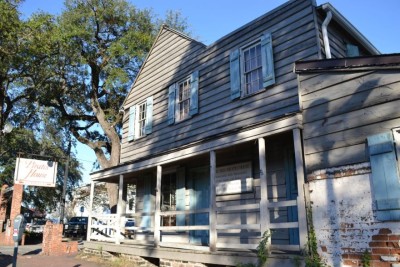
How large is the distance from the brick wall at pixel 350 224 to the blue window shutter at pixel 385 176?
126mm

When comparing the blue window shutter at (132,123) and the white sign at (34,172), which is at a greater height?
the blue window shutter at (132,123)

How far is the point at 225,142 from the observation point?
8.36 m

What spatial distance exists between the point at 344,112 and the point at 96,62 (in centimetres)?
2096

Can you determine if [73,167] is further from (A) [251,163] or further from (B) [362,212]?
(B) [362,212]

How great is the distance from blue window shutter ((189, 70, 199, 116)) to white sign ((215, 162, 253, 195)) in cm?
221

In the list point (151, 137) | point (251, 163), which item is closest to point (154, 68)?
point (151, 137)

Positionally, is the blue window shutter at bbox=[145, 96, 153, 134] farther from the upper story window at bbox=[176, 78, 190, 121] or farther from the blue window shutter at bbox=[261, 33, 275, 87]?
the blue window shutter at bbox=[261, 33, 275, 87]

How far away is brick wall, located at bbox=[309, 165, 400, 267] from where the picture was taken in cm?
519

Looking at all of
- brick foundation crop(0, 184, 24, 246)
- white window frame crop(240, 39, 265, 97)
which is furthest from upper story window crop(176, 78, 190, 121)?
brick foundation crop(0, 184, 24, 246)

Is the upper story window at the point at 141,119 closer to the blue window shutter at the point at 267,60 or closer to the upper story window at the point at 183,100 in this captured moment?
the upper story window at the point at 183,100

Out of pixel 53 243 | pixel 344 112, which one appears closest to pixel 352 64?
pixel 344 112

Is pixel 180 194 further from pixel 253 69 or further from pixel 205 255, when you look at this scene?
pixel 253 69

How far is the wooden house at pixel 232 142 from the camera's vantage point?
298 inches

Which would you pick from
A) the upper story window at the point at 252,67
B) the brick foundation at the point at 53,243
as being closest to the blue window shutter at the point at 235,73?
the upper story window at the point at 252,67
